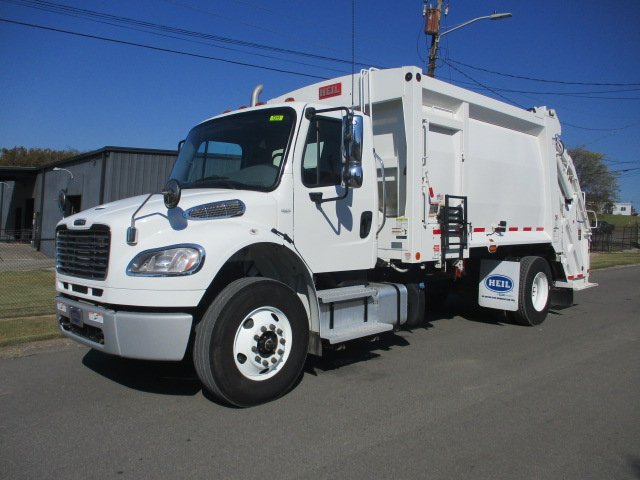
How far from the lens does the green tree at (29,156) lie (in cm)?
5644

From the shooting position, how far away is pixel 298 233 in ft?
16.8

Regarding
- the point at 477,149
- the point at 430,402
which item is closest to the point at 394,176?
the point at 477,149

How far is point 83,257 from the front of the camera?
182 inches

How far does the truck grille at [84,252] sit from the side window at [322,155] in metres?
1.90

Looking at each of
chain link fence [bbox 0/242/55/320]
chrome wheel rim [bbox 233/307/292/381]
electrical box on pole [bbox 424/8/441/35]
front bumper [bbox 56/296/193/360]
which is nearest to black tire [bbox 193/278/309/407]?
chrome wheel rim [bbox 233/307/292/381]

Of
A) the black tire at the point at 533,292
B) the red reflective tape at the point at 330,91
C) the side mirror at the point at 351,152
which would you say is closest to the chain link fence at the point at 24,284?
the red reflective tape at the point at 330,91

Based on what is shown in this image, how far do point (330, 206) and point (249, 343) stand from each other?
167 centimetres

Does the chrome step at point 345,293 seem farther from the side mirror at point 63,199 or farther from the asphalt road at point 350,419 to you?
A: the side mirror at point 63,199

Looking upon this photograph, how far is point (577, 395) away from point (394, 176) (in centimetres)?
307

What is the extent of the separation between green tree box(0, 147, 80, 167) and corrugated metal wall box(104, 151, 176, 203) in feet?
130

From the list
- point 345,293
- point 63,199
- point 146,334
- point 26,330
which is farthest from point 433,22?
point 146,334

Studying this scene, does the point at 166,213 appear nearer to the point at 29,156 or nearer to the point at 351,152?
the point at 351,152

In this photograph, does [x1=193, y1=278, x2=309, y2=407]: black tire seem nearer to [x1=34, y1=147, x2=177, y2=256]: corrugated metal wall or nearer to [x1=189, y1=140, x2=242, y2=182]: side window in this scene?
[x1=189, y1=140, x2=242, y2=182]: side window

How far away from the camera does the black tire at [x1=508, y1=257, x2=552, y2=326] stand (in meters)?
8.27
